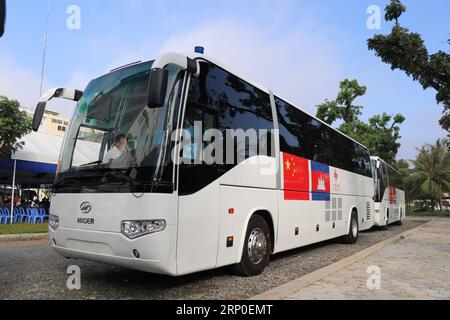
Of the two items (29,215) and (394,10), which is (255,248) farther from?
(29,215)

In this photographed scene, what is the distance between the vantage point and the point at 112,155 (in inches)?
201

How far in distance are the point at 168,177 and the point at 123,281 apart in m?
2.35

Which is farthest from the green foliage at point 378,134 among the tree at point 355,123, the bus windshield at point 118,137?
the bus windshield at point 118,137

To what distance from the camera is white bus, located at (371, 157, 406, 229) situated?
675 inches

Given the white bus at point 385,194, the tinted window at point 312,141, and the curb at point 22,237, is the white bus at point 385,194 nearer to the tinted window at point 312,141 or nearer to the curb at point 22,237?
the tinted window at point 312,141

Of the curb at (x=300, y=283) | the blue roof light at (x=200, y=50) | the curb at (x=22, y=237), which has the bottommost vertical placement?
the curb at (x=22, y=237)

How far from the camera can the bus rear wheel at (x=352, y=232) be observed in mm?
11906

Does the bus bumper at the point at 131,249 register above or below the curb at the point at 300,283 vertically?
above

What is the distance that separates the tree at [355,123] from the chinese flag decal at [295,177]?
23.6 metres

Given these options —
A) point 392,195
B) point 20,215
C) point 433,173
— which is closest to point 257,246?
point 20,215

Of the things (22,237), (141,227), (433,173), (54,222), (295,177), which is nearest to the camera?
(141,227)

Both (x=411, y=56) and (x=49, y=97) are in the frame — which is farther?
(x=411, y=56)

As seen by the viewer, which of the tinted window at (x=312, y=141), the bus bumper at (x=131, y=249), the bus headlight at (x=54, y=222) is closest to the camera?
the bus bumper at (x=131, y=249)
